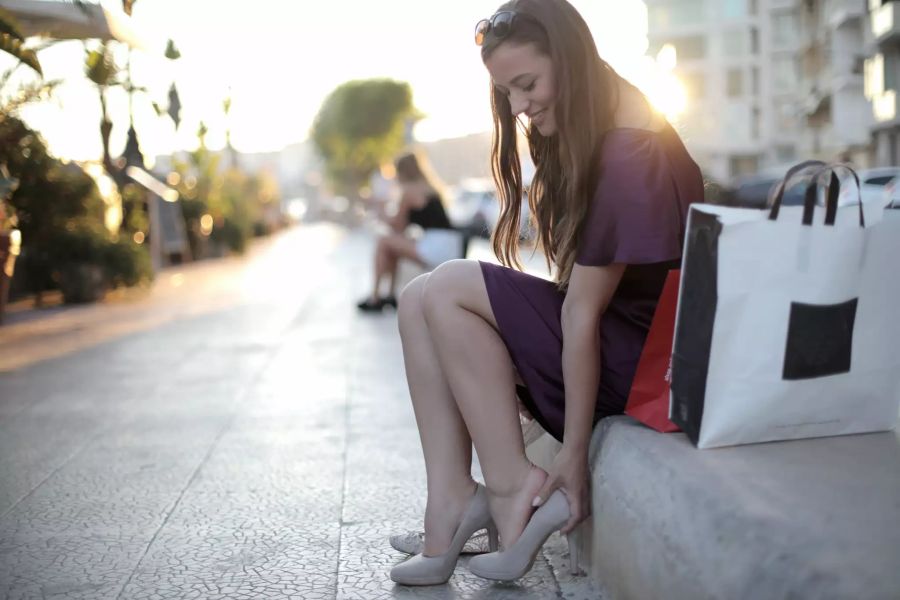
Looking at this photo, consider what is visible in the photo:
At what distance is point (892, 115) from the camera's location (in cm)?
3378

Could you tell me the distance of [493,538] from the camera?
2525 mm

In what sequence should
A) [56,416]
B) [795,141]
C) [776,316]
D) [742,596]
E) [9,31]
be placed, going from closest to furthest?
[742,596], [776,316], [9,31], [56,416], [795,141]

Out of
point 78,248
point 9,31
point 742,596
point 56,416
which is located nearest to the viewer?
point 742,596

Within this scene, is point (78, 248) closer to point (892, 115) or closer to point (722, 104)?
point (892, 115)

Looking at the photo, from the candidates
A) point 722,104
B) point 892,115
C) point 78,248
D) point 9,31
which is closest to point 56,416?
point 9,31

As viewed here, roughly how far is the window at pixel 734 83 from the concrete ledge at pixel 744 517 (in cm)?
5971

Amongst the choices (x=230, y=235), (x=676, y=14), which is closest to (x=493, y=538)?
(x=230, y=235)

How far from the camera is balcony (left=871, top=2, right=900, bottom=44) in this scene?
110ft

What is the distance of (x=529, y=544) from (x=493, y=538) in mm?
198

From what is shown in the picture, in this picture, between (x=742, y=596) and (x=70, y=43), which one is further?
(x=70, y=43)

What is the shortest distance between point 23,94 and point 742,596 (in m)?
7.43

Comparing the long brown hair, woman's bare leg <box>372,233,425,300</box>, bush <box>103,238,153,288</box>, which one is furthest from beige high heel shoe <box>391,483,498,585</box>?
bush <box>103,238,153,288</box>

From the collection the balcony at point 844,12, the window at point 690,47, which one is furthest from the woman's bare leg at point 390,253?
the window at point 690,47

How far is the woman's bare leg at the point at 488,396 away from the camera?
2393 millimetres
